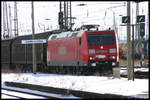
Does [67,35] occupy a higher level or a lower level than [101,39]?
higher

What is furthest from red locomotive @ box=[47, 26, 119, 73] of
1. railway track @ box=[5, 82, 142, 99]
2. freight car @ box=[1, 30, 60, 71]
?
railway track @ box=[5, 82, 142, 99]

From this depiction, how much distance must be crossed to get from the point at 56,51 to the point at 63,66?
4.24ft

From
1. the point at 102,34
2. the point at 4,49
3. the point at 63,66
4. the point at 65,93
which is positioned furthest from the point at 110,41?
the point at 4,49

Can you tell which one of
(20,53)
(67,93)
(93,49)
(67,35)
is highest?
(67,35)

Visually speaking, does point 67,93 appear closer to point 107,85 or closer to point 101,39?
point 107,85

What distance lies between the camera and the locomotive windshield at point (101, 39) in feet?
61.5

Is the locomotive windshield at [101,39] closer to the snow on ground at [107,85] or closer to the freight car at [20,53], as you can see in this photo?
the freight car at [20,53]

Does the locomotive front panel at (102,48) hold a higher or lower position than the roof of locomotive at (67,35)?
lower

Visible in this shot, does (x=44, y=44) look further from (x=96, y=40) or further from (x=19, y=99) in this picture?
(x=19, y=99)

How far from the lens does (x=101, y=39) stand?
62.0ft

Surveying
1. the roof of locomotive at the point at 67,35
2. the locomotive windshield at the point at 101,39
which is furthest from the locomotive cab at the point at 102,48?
the roof of locomotive at the point at 67,35

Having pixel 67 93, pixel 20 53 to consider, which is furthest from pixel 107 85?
pixel 20 53

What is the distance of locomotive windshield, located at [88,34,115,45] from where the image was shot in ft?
61.5

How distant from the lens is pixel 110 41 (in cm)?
1886
